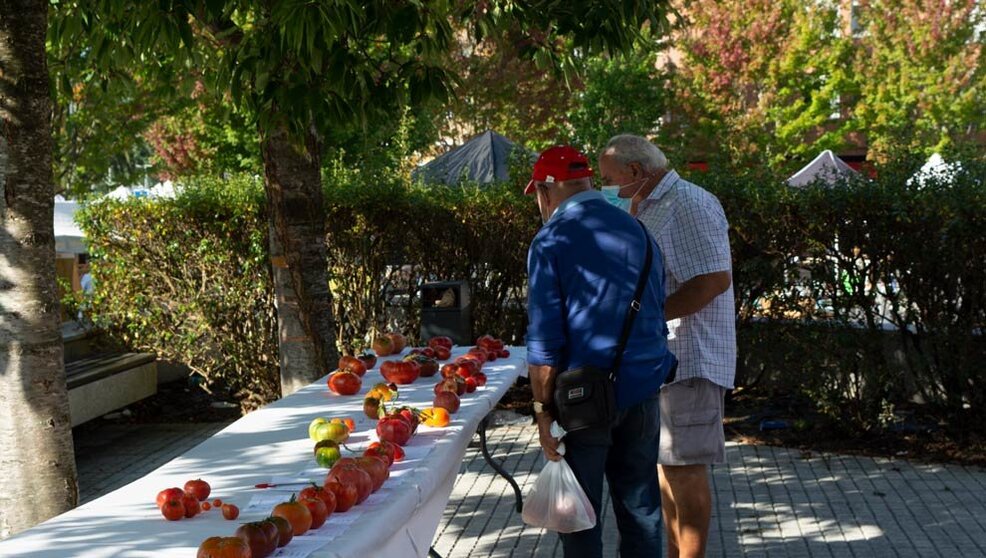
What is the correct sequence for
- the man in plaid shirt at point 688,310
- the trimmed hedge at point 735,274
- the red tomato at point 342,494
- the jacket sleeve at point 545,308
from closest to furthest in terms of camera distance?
the red tomato at point 342,494 < the jacket sleeve at point 545,308 < the man in plaid shirt at point 688,310 < the trimmed hedge at point 735,274

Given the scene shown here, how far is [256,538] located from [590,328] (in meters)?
1.52

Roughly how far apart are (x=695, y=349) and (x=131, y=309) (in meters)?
7.13

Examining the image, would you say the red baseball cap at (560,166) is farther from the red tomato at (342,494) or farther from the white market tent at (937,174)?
the white market tent at (937,174)

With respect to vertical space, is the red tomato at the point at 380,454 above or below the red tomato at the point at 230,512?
above

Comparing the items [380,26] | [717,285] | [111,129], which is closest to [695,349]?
[717,285]

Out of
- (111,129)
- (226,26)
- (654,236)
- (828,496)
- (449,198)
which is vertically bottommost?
(828,496)

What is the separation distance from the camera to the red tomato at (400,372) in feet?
18.6

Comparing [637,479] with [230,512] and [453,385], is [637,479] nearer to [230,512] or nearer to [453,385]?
[453,385]

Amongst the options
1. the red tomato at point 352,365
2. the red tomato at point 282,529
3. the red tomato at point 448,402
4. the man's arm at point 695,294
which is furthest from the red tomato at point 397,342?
the red tomato at point 282,529

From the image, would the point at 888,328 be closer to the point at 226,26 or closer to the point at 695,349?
the point at 695,349

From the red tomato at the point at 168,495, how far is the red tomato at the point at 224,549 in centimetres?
53

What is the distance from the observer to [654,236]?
186 inches

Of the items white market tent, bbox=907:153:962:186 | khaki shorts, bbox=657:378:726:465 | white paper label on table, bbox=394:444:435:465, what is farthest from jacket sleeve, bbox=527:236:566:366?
white market tent, bbox=907:153:962:186

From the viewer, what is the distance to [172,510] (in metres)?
3.20
